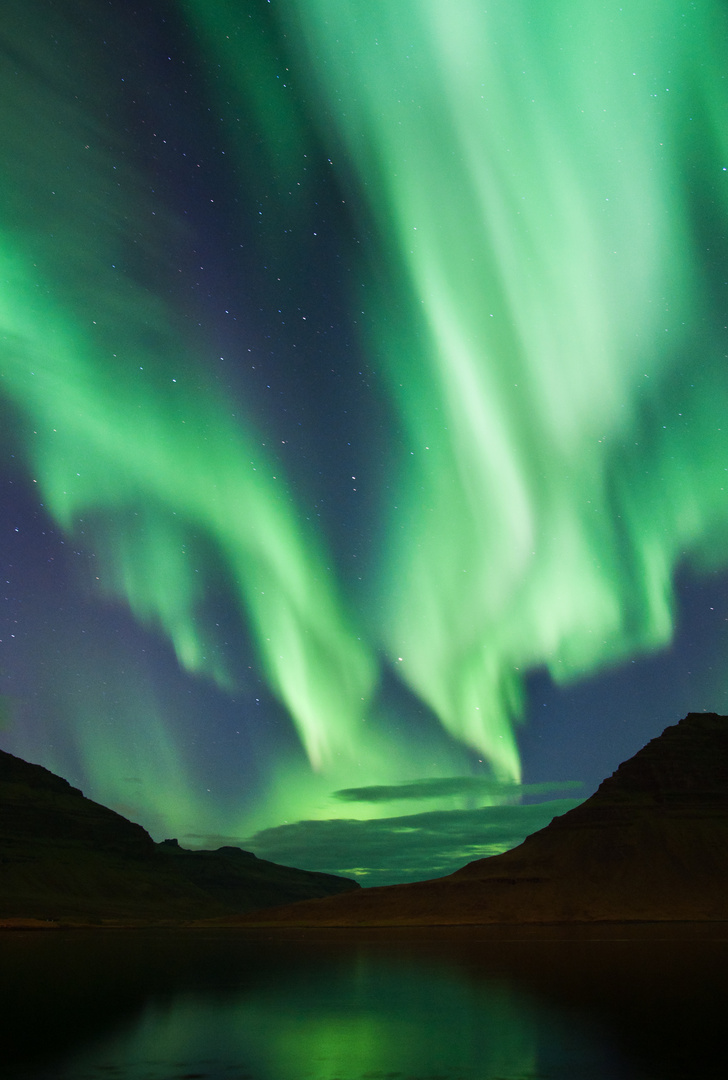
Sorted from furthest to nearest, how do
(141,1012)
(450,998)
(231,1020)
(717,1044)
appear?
1. (450,998)
2. (141,1012)
3. (231,1020)
4. (717,1044)

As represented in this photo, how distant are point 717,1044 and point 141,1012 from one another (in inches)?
831

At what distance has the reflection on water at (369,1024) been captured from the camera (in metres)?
19.9

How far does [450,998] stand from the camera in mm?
36719

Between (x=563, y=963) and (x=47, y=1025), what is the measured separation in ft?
144

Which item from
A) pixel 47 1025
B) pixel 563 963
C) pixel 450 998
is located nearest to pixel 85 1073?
pixel 47 1025

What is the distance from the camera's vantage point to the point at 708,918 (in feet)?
626

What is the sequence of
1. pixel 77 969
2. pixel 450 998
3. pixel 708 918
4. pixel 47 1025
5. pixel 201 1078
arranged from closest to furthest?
pixel 201 1078 → pixel 47 1025 → pixel 450 998 → pixel 77 969 → pixel 708 918

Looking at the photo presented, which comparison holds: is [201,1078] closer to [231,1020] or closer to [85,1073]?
[85,1073]

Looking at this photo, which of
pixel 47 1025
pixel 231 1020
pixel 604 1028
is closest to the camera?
pixel 604 1028

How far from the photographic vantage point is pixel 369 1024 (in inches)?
1131

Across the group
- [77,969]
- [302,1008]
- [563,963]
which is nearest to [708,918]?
[563,963]

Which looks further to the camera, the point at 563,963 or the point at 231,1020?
the point at 563,963

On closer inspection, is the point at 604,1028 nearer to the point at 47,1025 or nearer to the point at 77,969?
the point at 47,1025

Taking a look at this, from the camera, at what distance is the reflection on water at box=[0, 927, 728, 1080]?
19875 mm
